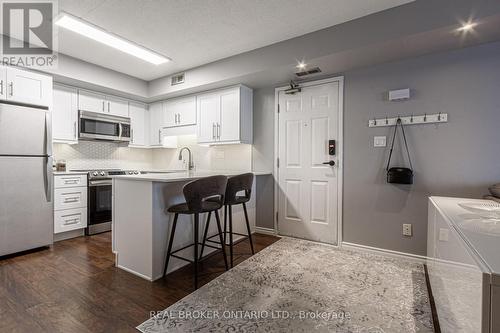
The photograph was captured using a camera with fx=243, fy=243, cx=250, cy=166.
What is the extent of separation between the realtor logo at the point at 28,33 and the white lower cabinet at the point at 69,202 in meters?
1.51

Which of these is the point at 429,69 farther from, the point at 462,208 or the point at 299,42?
the point at 462,208

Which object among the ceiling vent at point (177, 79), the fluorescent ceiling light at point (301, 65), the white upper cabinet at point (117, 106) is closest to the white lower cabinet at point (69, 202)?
the white upper cabinet at point (117, 106)

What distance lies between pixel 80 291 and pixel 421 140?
3590 millimetres

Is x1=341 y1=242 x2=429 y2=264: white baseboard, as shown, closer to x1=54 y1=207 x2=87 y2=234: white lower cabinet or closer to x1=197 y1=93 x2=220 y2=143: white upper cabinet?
x1=197 y1=93 x2=220 y2=143: white upper cabinet

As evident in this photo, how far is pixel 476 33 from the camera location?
2.17 meters

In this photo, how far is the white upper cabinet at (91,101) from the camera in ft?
12.5

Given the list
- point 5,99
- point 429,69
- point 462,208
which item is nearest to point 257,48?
point 429,69

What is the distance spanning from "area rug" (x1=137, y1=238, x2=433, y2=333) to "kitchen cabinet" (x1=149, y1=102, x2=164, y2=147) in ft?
10.0

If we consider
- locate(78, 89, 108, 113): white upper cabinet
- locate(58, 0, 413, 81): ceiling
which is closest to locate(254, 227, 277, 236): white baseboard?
locate(58, 0, 413, 81): ceiling

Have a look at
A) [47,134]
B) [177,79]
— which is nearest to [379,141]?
[177,79]

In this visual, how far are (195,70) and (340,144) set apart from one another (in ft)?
7.82

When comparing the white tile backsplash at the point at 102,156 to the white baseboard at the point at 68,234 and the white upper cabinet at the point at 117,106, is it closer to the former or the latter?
the white upper cabinet at the point at 117,106

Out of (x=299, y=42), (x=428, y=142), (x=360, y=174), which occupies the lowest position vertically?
(x=360, y=174)

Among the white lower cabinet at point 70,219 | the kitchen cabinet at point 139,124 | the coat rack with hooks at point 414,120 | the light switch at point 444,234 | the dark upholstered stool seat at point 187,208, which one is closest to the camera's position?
the light switch at point 444,234
